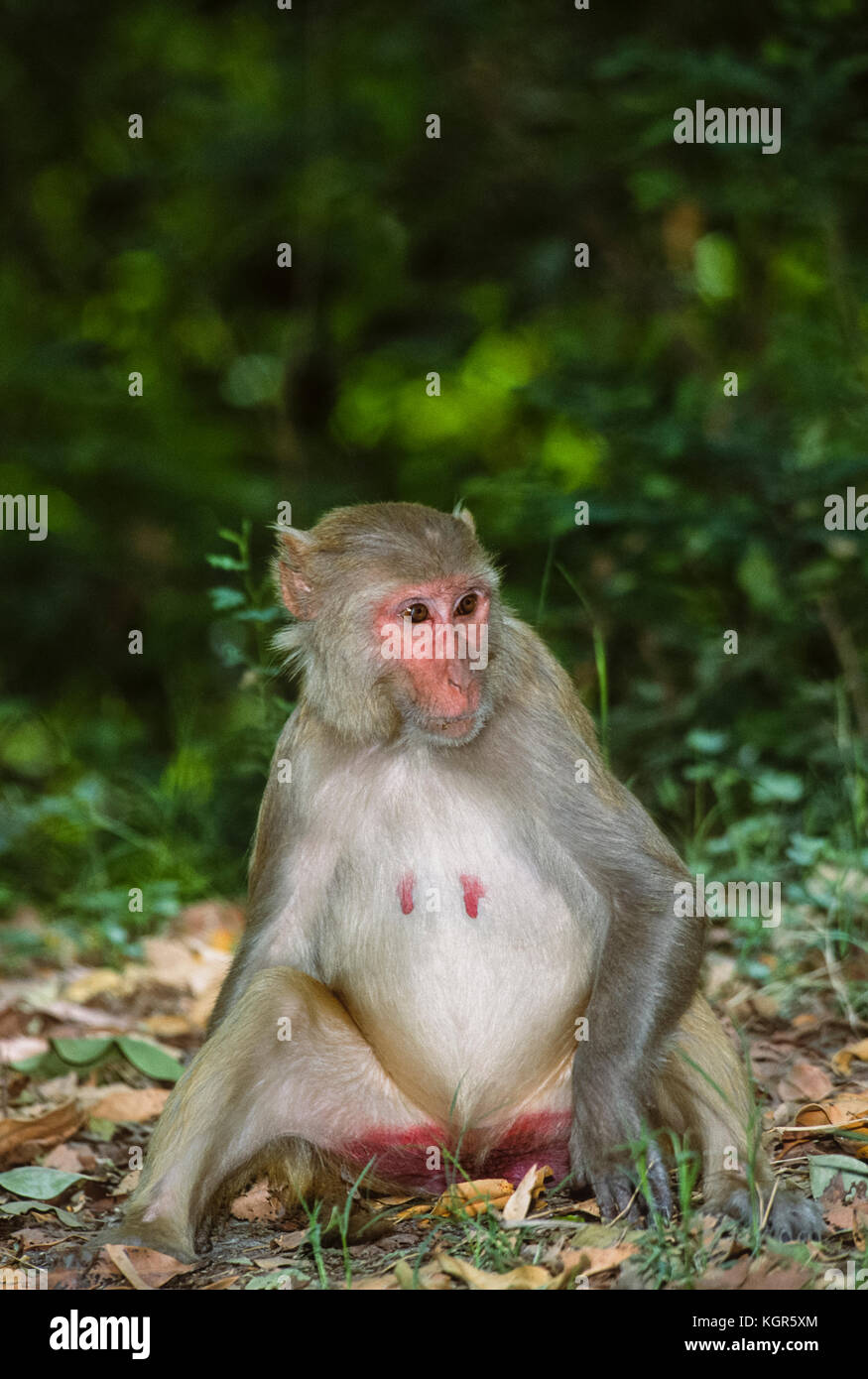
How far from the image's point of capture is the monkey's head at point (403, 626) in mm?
4180

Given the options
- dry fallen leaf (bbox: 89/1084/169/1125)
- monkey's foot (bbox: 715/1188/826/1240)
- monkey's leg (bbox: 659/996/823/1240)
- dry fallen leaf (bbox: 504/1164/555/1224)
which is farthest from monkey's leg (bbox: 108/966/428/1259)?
dry fallen leaf (bbox: 89/1084/169/1125)

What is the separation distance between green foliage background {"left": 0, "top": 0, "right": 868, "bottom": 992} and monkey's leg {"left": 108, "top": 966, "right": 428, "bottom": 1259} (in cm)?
185

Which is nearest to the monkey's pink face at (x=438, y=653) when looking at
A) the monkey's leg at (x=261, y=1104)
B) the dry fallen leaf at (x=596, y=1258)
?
the monkey's leg at (x=261, y=1104)

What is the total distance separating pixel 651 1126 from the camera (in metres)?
4.07

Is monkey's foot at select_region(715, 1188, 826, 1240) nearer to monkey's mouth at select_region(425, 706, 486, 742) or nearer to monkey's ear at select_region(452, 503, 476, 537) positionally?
monkey's mouth at select_region(425, 706, 486, 742)

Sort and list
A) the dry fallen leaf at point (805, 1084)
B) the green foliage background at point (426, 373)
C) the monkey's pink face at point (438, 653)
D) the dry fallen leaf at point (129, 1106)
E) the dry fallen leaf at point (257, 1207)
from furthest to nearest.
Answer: the green foliage background at point (426, 373) → the dry fallen leaf at point (129, 1106) → the dry fallen leaf at point (805, 1084) → the dry fallen leaf at point (257, 1207) → the monkey's pink face at point (438, 653)

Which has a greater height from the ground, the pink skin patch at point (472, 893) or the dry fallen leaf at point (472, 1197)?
the pink skin patch at point (472, 893)

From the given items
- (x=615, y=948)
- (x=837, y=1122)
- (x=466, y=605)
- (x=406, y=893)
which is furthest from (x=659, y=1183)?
(x=466, y=605)

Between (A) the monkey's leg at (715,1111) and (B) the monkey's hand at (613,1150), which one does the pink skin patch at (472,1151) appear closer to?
(B) the monkey's hand at (613,1150)

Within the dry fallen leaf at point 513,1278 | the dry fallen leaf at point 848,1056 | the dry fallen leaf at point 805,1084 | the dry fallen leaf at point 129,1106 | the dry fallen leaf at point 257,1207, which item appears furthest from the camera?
the dry fallen leaf at point 129,1106

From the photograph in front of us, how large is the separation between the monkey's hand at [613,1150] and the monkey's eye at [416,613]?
1.27 meters

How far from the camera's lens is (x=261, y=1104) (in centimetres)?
418

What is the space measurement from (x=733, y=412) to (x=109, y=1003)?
469 centimetres

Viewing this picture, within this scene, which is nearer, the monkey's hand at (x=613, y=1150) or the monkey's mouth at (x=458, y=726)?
the monkey's hand at (x=613, y=1150)
